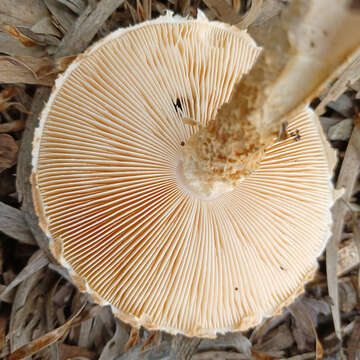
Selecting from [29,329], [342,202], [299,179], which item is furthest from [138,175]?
[342,202]

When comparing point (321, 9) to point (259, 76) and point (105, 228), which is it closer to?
point (259, 76)

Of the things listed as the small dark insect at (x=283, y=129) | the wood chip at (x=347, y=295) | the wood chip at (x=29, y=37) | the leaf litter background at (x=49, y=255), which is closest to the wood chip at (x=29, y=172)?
the leaf litter background at (x=49, y=255)

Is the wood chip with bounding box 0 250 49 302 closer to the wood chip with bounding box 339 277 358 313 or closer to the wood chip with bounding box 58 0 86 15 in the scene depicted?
the wood chip with bounding box 58 0 86 15

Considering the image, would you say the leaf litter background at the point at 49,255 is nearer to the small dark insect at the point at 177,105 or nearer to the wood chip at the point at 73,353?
the wood chip at the point at 73,353

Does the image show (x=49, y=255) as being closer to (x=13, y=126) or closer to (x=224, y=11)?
(x=13, y=126)

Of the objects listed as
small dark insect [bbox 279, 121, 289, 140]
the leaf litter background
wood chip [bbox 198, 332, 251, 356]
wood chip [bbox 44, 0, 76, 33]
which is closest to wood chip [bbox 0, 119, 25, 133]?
the leaf litter background

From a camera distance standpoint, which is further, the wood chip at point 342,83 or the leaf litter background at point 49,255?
the wood chip at point 342,83

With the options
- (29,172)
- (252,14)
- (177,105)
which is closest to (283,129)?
(177,105)
